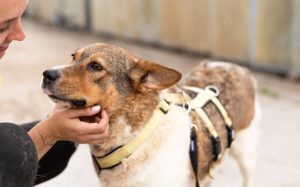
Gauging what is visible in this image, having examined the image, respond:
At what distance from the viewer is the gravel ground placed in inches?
207

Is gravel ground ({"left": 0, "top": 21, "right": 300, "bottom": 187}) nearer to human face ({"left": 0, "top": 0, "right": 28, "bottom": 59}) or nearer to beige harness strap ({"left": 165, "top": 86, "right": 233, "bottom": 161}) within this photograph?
beige harness strap ({"left": 165, "top": 86, "right": 233, "bottom": 161})

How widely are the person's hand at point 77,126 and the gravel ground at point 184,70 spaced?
1.88 metres

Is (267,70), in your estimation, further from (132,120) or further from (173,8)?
(132,120)

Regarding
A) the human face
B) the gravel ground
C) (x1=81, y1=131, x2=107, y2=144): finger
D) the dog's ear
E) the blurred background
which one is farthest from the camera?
the blurred background

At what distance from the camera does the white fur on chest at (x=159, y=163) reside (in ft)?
11.0

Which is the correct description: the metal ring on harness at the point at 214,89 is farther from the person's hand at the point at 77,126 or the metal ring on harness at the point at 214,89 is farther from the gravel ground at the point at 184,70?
the gravel ground at the point at 184,70

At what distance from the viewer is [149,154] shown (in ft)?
11.1

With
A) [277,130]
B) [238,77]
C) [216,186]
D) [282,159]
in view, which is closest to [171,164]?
[238,77]

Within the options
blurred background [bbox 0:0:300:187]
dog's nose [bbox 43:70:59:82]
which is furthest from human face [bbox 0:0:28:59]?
blurred background [bbox 0:0:300:187]

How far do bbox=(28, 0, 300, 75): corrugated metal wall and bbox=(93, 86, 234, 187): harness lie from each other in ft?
15.3

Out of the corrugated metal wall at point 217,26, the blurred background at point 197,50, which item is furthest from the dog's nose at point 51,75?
the corrugated metal wall at point 217,26

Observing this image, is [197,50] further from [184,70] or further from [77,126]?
[77,126]

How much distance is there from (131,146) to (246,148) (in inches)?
58.0

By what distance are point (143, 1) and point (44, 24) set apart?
530 centimetres
